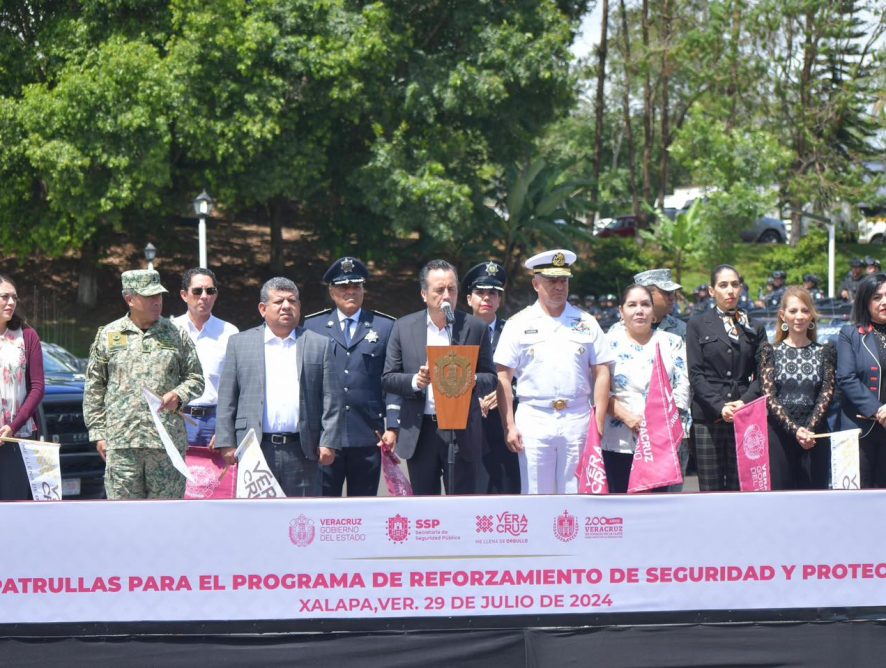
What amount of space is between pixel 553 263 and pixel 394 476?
1600 millimetres

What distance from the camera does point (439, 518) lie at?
476 centimetres

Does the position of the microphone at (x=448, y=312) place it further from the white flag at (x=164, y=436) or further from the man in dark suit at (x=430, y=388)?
the white flag at (x=164, y=436)

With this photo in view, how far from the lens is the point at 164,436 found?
231 inches

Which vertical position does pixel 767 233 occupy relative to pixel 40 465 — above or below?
above

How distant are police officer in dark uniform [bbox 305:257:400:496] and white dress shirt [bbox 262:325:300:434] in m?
0.42

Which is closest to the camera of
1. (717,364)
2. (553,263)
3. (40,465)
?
(40,465)

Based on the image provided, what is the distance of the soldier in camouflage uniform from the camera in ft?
20.2

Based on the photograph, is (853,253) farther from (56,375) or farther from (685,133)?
(56,375)

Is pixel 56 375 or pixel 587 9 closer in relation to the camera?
pixel 56 375

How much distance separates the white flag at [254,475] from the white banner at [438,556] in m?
0.81

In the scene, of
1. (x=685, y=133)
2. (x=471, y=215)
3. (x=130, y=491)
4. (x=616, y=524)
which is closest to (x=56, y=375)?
(x=130, y=491)

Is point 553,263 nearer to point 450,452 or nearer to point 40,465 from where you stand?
point 450,452

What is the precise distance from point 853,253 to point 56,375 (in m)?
32.2

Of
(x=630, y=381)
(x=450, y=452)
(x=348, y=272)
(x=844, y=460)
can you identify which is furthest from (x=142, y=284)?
(x=844, y=460)
